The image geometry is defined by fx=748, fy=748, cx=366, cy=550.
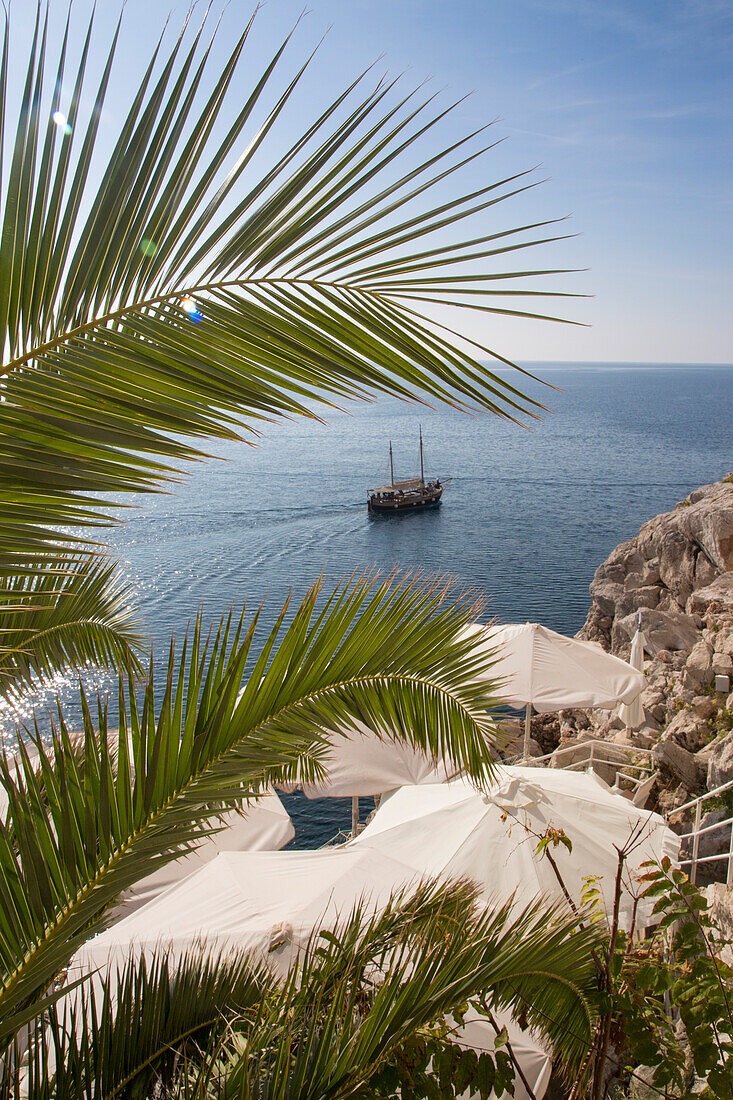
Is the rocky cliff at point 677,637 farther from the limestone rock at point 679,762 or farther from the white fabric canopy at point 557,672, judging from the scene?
the white fabric canopy at point 557,672

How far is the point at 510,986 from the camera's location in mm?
2566

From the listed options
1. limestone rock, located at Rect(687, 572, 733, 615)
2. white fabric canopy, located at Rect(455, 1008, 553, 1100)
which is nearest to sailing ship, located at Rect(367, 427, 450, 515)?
limestone rock, located at Rect(687, 572, 733, 615)

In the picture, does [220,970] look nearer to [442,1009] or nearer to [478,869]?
[442,1009]

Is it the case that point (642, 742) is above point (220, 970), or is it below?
below

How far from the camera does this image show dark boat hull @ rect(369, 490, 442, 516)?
60.7m

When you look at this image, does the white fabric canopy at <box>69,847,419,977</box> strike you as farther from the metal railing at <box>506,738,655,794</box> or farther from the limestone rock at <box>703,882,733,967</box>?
the metal railing at <box>506,738,655,794</box>

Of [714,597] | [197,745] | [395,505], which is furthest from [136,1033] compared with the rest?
[395,505]

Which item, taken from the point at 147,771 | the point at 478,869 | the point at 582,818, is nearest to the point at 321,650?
the point at 147,771

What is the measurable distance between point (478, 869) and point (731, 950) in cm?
224

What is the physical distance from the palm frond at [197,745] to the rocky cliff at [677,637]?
9.03 m

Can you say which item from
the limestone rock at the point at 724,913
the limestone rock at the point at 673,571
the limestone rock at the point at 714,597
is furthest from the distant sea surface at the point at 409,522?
the limestone rock at the point at 724,913

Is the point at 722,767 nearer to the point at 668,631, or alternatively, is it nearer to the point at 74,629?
the point at 668,631

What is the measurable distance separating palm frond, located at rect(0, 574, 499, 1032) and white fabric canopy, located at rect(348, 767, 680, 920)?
3833 millimetres

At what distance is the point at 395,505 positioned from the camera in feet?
201
